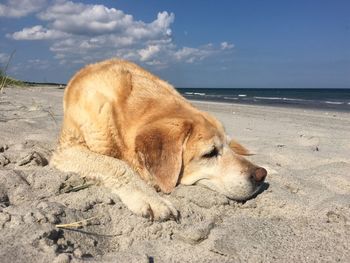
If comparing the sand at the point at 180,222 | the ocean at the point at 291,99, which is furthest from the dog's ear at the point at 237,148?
the ocean at the point at 291,99

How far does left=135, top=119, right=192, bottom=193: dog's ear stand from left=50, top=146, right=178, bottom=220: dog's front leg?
145 mm

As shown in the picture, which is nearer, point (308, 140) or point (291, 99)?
point (308, 140)

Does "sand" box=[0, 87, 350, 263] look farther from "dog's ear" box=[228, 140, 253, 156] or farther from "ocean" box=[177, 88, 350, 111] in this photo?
"ocean" box=[177, 88, 350, 111]

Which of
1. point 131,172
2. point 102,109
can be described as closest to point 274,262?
point 131,172

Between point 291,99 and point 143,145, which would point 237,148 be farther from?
point 291,99

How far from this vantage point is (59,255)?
2.02 m

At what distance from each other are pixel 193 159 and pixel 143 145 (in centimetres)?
50

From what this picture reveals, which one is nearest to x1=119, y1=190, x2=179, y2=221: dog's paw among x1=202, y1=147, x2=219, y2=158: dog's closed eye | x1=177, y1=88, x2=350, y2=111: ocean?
x1=202, y1=147, x2=219, y2=158: dog's closed eye

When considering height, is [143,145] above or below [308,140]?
above

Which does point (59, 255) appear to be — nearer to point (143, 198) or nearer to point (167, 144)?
point (143, 198)

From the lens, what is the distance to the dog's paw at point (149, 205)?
2795 mm

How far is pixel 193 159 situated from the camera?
3430 millimetres

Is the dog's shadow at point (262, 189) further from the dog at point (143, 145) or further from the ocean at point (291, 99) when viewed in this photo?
the ocean at point (291, 99)

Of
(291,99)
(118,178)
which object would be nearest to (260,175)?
(118,178)
